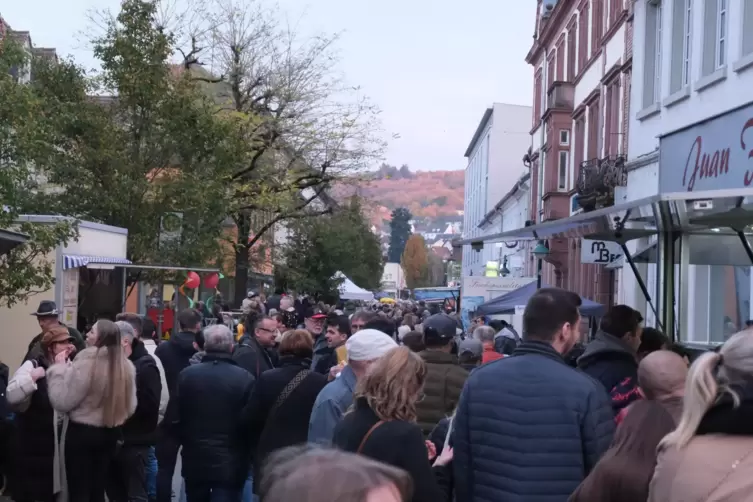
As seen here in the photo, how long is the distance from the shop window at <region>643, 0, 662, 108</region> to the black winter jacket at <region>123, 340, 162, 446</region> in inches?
433

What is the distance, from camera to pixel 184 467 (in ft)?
27.0

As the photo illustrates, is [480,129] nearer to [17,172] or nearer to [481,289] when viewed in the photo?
A: [481,289]

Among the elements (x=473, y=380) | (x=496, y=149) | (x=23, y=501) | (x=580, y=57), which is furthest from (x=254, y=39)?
(x=496, y=149)

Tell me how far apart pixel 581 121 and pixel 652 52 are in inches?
453

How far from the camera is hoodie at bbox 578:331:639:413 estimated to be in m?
6.34

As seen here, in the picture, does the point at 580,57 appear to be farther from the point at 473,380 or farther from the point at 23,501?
the point at 473,380

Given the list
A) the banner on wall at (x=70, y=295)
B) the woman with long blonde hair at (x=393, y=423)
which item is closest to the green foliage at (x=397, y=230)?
the banner on wall at (x=70, y=295)

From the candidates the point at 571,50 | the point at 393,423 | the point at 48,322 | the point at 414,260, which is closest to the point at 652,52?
the point at 48,322

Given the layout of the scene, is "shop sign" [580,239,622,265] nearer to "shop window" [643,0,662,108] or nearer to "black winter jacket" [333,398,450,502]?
"shop window" [643,0,662,108]

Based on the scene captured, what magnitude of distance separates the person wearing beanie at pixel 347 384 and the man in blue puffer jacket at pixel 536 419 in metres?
1.09

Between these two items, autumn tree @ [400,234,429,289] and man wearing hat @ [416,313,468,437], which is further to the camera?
autumn tree @ [400,234,429,289]

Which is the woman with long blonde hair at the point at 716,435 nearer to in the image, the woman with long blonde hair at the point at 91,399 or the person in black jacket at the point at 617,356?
the person in black jacket at the point at 617,356

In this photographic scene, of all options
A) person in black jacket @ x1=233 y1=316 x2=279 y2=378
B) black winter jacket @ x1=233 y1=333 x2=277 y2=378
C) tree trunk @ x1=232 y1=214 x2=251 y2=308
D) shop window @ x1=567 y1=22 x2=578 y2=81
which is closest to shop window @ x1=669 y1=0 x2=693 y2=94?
person in black jacket @ x1=233 y1=316 x2=279 y2=378

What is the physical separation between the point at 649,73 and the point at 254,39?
725 inches
